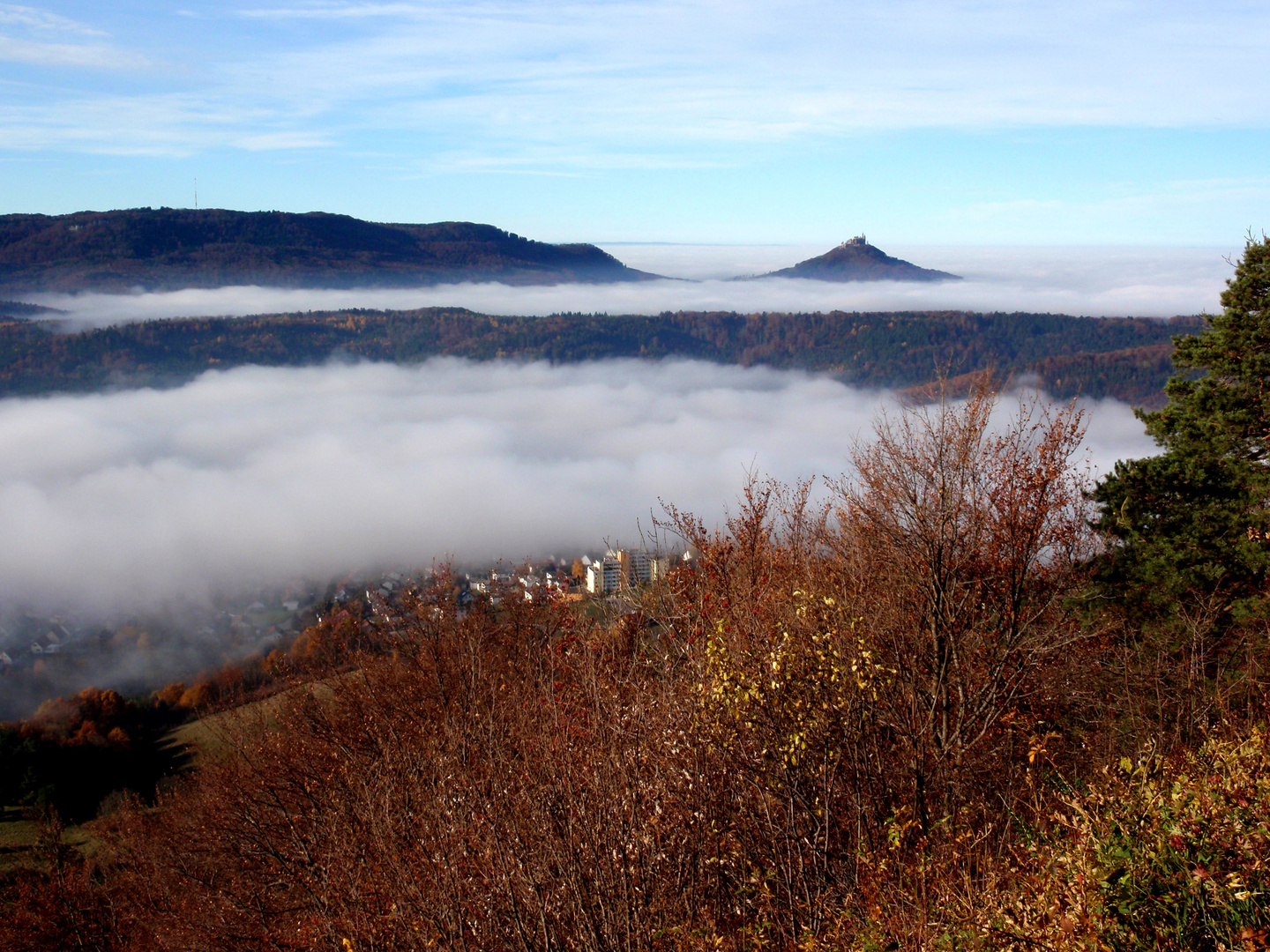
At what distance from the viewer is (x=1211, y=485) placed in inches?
752

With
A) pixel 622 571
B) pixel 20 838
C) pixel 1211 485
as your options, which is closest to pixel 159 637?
pixel 20 838

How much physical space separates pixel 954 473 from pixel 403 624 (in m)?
21.6

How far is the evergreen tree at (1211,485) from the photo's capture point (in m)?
18.0

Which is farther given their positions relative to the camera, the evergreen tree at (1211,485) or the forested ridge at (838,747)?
the evergreen tree at (1211,485)

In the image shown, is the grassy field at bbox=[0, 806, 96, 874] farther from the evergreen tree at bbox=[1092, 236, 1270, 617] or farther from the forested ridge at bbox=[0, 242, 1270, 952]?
the evergreen tree at bbox=[1092, 236, 1270, 617]

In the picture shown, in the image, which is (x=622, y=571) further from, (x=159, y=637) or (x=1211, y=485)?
(x=159, y=637)

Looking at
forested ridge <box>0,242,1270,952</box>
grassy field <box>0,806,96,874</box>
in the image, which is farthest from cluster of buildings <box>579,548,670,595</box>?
grassy field <box>0,806,96,874</box>

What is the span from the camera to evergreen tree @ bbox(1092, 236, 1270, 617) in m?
18.0

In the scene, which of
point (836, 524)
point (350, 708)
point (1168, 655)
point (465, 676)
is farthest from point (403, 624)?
point (1168, 655)

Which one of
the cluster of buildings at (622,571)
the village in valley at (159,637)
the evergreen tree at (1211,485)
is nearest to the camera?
the cluster of buildings at (622,571)

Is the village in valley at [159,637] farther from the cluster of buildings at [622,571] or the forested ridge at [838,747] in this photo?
the cluster of buildings at [622,571]

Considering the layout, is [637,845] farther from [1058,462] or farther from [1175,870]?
[1058,462]

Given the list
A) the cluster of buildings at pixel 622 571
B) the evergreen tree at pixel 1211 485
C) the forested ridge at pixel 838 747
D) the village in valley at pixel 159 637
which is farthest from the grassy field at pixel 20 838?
the evergreen tree at pixel 1211 485

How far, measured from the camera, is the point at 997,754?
13367 millimetres
